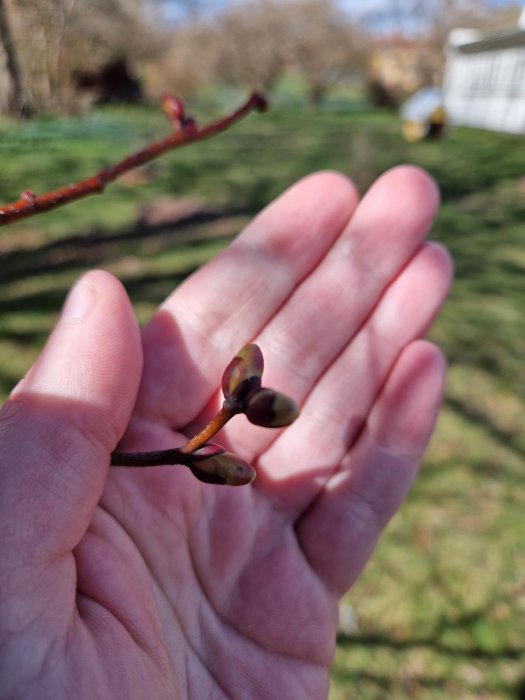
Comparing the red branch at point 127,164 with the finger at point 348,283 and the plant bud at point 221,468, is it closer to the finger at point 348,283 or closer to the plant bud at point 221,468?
the plant bud at point 221,468

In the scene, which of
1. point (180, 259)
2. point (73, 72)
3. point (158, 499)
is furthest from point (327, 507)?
point (180, 259)

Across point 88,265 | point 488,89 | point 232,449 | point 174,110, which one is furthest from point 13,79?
point 488,89

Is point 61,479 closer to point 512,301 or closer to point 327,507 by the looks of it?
point 327,507

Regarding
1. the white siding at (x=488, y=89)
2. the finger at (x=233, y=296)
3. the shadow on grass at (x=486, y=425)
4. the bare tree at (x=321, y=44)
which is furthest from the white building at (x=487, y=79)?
the finger at (x=233, y=296)

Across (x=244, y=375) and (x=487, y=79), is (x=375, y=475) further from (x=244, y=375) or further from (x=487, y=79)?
(x=487, y=79)

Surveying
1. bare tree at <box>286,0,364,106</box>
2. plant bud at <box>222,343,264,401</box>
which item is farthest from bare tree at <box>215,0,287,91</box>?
plant bud at <box>222,343,264,401</box>

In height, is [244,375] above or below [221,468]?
above
